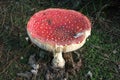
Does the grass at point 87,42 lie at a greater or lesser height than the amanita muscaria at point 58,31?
lesser

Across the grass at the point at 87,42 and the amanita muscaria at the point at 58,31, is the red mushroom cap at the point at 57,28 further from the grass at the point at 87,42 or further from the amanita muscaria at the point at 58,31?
the grass at the point at 87,42

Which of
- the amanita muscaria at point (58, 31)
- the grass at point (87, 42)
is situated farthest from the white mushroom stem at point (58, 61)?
the grass at point (87, 42)

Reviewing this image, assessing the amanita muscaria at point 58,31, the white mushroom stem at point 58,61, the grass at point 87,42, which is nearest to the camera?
the amanita muscaria at point 58,31

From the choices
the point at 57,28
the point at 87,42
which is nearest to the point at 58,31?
the point at 57,28

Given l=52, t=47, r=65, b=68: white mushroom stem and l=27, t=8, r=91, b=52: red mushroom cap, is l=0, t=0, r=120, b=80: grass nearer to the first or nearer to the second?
l=52, t=47, r=65, b=68: white mushroom stem

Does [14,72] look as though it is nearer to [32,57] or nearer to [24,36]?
[32,57]

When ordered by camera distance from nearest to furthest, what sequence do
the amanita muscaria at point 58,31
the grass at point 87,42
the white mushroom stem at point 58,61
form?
the amanita muscaria at point 58,31
the white mushroom stem at point 58,61
the grass at point 87,42

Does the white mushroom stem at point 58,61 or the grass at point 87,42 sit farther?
the grass at point 87,42
